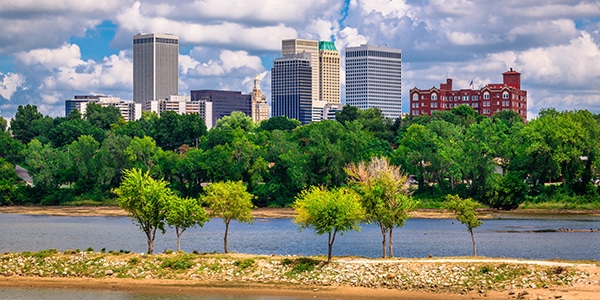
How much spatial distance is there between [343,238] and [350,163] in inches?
2209

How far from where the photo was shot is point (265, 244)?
106 meters

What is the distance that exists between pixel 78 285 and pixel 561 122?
99.6 m

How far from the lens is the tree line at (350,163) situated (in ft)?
512

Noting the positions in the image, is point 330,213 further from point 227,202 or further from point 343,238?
point 343,238

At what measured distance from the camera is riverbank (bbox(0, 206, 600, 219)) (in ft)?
493

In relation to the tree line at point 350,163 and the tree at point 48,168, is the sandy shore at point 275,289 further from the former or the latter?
the tree at point 48,168

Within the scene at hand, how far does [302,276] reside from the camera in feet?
243

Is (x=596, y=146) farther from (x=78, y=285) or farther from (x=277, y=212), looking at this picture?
(x=78, y=285)

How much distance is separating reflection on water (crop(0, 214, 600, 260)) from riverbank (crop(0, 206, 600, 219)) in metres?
7.98

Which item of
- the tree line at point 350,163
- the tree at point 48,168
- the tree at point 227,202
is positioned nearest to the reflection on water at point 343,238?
the tree at point 227,202

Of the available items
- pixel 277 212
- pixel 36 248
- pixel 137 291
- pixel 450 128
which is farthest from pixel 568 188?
pixel 137 291

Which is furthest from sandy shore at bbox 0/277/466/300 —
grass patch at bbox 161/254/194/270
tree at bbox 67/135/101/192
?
tree at bbox 67/135/101/192

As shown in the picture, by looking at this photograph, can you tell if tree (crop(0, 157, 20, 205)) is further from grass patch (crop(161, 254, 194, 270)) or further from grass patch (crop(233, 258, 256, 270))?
grass patch (crop(233, 258, 256, 270))

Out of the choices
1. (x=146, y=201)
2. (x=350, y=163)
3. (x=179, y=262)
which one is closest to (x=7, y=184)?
(x=350, y=163)
